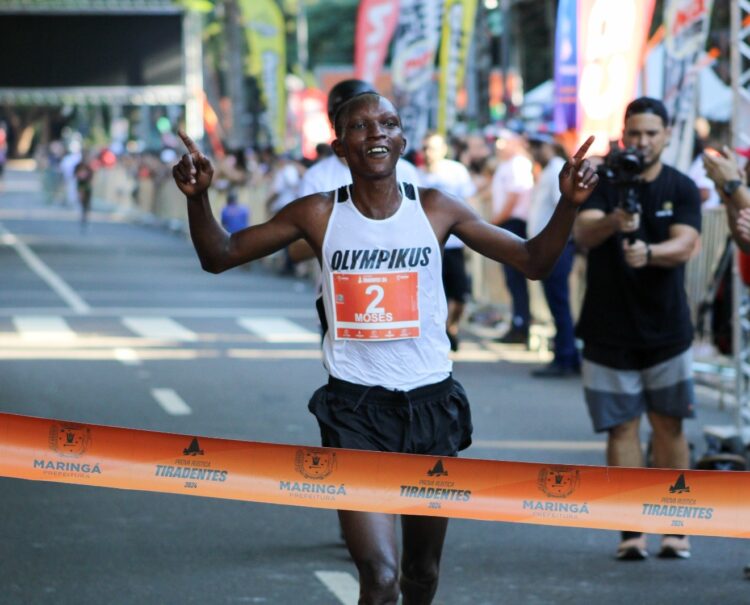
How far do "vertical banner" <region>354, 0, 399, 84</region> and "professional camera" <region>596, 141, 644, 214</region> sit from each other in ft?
59.2

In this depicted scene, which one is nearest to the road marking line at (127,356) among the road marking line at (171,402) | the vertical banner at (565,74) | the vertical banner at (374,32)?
the road marking line at (171,402)

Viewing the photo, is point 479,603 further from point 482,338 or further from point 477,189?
point 477,189

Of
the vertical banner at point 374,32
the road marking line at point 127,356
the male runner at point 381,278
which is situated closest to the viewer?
the male runner at point 381,278

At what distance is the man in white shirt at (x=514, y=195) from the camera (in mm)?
15922

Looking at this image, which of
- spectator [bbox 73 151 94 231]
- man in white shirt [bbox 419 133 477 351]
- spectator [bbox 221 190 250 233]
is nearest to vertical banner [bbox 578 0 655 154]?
man in white shirt [bbox 419 133 477 351]

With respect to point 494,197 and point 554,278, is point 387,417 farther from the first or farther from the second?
point 494,197

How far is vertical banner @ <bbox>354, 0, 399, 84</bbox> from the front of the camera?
25.3 metres

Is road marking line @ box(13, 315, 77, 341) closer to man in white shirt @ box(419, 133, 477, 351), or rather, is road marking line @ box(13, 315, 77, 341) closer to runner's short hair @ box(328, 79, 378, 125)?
man in white shirt @ box(419, 133, 477, 351)

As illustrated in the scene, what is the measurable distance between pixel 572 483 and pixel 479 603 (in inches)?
74.5

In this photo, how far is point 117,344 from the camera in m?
16.5

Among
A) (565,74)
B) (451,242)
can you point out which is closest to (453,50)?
(565,74)

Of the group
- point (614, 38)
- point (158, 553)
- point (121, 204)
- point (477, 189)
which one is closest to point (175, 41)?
point (121, 204)

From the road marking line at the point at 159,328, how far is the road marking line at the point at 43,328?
27.0 inches

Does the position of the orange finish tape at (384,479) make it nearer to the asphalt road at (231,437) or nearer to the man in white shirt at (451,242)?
the asphalt road at (231,437)
